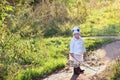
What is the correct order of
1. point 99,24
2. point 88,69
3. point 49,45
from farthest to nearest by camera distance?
point 99,24
point 49,45
point 88,69

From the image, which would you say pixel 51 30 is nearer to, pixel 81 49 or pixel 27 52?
pixel 27 52

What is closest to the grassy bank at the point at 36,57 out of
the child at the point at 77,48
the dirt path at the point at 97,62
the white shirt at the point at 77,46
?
the dirt path at the point at 97,62

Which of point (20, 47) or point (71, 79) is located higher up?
point (20, 47)

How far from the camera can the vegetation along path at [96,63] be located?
9.25m

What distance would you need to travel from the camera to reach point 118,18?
15898 millimetres

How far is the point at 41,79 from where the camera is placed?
9.37m

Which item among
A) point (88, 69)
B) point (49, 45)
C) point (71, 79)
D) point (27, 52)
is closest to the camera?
point (71, 79)

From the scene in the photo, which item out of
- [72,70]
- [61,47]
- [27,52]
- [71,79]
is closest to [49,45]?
[61,47]

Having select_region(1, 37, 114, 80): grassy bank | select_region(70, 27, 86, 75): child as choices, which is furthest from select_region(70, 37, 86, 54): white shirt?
select_region(1, 37, 114, 80): grassy bank

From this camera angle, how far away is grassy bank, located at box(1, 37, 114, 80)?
30.3ft

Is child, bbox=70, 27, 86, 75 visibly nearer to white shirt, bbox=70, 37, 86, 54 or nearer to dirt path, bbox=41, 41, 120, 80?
white shirt, bbox=70, 37, 86, 54

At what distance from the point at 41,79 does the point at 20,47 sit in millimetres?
1284

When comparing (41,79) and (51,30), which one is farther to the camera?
(51,30)

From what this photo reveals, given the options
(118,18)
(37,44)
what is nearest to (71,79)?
(37,44)
